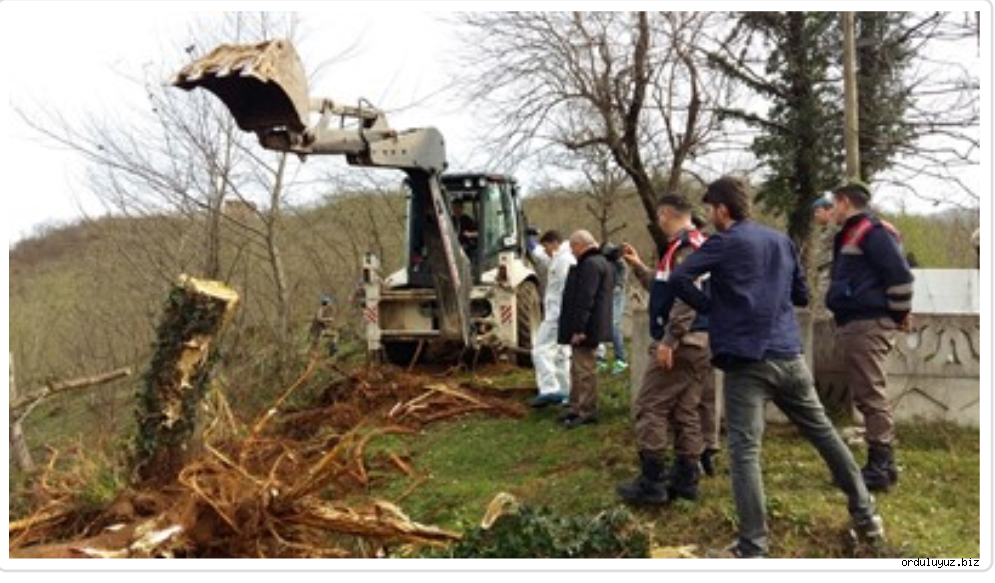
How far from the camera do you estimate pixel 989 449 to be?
5.83m

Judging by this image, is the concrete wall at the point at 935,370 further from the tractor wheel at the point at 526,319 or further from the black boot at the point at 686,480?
the tractor wheel at the point at 526,319

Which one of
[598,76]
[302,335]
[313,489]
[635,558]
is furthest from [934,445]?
[598,76]

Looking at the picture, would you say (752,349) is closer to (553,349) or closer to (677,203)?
(677,203)

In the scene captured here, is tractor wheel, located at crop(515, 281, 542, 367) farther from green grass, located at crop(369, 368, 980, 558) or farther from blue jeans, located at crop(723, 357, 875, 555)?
blue jeans, located at crop(723, 357, 875, 555)

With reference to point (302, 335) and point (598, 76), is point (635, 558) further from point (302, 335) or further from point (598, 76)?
point (598, 76)

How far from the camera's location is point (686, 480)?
19.2ft

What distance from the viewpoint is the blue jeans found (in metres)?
4.88

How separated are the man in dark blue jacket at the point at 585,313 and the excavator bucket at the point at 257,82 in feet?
8.21

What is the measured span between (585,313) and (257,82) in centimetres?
315

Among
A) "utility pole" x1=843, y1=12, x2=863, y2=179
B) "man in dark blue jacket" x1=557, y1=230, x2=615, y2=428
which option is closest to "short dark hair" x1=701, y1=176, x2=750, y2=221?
"man in dark blue jacket" x1=557, y1=230, x2=615, y2=428

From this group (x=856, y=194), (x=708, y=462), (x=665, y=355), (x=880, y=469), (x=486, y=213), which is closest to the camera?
(x=665, y=355)

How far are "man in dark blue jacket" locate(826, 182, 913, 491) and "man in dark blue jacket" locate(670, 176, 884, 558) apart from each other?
98 centimetres

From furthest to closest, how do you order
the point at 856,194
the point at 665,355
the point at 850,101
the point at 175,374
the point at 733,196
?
the point at 850,101, the point at 175,374, the point at 856,194, the point at 665,355, the point at 733,196

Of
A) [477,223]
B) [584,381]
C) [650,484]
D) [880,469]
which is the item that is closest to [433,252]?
[477,223]
